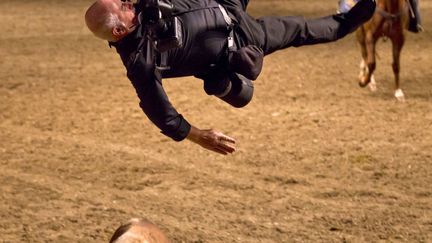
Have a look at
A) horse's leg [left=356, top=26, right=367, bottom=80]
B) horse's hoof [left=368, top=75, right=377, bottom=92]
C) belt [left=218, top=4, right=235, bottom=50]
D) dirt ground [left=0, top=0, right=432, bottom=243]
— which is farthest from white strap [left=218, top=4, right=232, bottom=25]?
horse's leg [left=356, top=26, right=367, bottom=80]

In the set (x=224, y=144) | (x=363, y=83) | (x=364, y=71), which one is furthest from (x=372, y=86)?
(x=224, y=144)

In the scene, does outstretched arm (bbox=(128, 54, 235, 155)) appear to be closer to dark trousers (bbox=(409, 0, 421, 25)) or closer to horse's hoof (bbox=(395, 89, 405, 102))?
dark trousers (bbox=(409, 0, 421, 25))

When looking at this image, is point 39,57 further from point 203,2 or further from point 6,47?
point 203,2

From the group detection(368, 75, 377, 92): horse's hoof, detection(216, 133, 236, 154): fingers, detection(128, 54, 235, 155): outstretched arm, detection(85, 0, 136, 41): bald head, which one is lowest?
detection(368, 75, 377, 92): horse's hoof

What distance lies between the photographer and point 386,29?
34.9 feet

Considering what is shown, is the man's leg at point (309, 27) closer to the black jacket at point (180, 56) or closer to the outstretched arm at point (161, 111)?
the black jacket at point (180, 56)

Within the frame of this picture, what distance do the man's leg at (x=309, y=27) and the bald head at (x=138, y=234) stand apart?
1.42 m

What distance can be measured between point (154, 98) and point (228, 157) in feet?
12.1

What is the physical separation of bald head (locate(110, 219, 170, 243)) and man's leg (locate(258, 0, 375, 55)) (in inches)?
55.8

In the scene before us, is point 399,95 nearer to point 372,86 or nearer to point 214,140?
point 372,86

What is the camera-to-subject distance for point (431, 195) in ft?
24.8

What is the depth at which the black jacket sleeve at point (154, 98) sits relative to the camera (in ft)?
16.1

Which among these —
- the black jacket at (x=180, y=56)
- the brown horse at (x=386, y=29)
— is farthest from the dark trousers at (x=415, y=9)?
the black jacket at (x=180, y=56)

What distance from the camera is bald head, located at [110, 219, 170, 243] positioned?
15.4 ft
